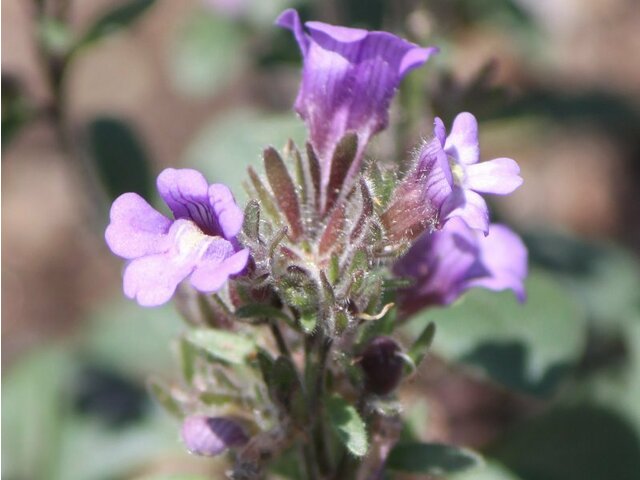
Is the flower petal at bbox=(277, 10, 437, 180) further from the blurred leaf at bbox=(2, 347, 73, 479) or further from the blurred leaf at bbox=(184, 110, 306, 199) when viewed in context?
the blurred leaf at bbox=(2, 347, 73, 479)

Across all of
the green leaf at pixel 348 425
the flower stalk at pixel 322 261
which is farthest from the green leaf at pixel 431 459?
the green leaf at pixel 348 425

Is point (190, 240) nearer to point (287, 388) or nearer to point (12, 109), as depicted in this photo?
point (287, 388)

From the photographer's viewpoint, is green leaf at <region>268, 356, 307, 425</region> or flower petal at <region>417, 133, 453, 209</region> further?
green leaf at <region>268, 356, 307, 425</region>

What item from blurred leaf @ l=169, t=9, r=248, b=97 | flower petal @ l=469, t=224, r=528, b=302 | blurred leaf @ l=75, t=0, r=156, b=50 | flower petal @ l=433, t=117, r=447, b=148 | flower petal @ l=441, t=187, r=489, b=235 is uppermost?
flower petal @ l=433, t=117, r=447, b=148

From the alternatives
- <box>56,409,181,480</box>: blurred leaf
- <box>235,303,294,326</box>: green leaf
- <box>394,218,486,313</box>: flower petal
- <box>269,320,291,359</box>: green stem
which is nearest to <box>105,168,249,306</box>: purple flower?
<box>235,303,294,326</box>: green leaf

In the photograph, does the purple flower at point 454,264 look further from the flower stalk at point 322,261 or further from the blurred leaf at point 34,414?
the blurred leaf at point 34,414

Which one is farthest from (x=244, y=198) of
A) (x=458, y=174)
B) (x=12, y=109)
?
(x=12, y=109)
